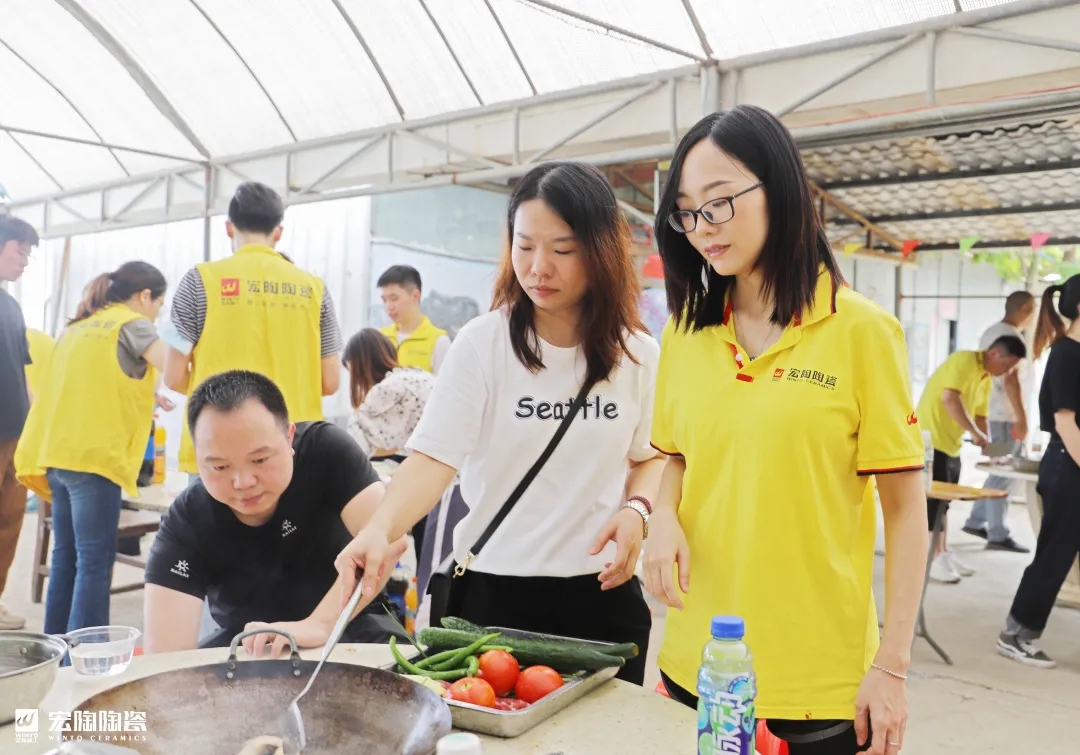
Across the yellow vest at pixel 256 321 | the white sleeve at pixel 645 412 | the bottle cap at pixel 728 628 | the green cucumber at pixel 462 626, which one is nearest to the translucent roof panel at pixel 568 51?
the yellow vest at pixel 256 321

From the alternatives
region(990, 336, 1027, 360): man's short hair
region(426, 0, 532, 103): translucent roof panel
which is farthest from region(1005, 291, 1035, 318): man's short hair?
region(426, 0, 532, 103): translucent roof panel

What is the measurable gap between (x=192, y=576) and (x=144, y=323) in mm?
2169

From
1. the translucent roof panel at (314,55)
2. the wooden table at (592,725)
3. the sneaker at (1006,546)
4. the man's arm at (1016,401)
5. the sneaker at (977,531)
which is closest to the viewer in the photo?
the wooden table at (592,725)

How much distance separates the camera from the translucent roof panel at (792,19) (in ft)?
13.5

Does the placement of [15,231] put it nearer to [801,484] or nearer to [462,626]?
[462,626]

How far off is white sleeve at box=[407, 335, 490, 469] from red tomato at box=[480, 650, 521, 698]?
1.36 feet

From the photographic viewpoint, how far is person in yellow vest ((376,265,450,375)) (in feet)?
16.8

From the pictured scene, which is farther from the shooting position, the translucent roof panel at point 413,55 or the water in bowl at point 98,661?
the translucent roof panel at point 413,55

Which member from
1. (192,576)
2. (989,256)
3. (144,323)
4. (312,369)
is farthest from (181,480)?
(989,256)

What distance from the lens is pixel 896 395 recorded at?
1300 mm

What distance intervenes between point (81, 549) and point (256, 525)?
81.4 inches

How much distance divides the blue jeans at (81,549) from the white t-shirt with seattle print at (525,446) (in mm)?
2522

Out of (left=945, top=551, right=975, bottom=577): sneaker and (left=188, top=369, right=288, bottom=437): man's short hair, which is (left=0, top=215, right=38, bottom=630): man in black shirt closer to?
(left=188, top=369, right=288, bottom=437): man's short hair

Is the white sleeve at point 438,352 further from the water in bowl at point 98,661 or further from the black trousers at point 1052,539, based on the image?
the water in bowl at point 98,661
